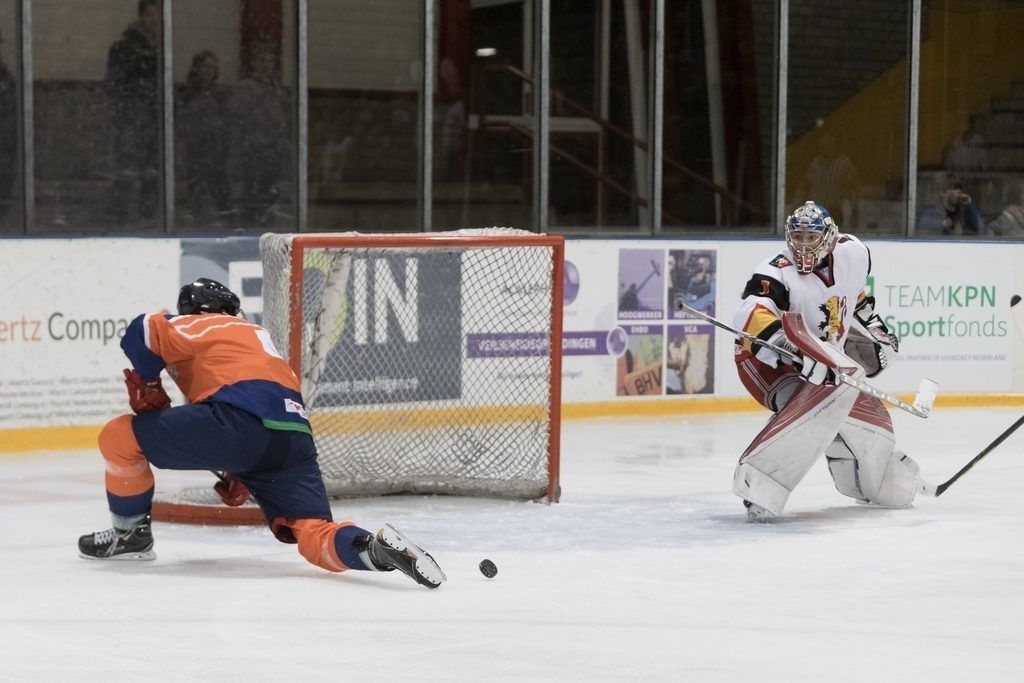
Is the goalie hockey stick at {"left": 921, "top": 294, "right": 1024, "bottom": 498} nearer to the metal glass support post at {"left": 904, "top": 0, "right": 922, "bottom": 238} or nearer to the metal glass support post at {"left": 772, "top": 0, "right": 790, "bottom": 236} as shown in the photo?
the metal glass support post at {"left": 772, "top": 0, "right": 790, "bottom": 236}

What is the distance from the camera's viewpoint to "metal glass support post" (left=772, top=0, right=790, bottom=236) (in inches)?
382

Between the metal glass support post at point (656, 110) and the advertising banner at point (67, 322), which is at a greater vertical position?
the metal glass support post at point (656, 110)

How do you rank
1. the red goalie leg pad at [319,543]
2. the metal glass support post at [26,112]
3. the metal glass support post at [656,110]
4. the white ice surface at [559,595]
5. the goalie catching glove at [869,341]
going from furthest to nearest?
the metal glass support post at [656,110] → the metal glass support post at [26,112] → the goalie catching glove at [869,341] → the red goalie leg pad at [319,543] → the white ice surface at [559,595]

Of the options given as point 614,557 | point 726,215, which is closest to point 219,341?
point 614,557

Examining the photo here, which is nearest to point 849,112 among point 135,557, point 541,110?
point 541,110

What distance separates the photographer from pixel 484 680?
11.3 ft

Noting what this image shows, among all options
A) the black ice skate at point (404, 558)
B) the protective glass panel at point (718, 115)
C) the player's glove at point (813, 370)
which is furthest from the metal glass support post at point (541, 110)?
the black ice skate at point (404, 558)

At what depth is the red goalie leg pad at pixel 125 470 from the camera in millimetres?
4598

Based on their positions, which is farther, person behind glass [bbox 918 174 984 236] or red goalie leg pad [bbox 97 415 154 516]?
person behind glass [bbox 918 174 984 236]

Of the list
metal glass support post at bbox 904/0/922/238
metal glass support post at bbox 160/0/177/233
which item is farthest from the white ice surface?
metal glass support post at bbox 904/0/922/238

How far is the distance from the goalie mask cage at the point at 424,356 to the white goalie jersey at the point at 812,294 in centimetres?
81

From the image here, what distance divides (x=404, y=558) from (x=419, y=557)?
0.04 metres

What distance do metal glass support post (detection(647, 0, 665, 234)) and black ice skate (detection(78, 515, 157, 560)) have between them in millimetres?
5103

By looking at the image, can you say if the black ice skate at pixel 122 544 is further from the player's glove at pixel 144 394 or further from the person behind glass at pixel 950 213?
the person behind glass at pixel 950 213
